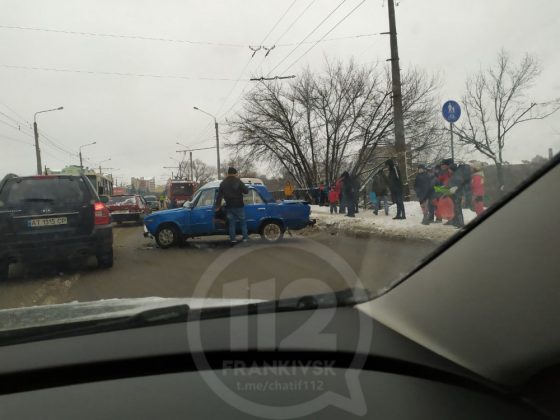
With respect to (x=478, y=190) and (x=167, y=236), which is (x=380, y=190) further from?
(x=478, y=190)

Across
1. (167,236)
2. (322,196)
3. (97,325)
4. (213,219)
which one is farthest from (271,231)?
(322,196)

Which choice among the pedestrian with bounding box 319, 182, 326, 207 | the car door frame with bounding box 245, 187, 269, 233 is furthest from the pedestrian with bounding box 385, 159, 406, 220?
the pedestrian with bounding box 319, 182, 326, 207

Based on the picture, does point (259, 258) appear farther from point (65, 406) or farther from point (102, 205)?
point (65, 406)

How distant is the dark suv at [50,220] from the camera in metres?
7.04

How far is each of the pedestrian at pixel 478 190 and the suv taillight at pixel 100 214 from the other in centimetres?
680

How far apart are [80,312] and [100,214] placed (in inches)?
225

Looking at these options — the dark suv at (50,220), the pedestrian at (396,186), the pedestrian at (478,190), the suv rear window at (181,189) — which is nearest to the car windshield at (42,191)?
the dark suv at (50,220)

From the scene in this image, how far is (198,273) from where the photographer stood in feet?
24.5

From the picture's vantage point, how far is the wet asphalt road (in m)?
4.60

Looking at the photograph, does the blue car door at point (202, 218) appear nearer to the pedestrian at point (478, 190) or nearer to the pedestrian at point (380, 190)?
the pedestrian at point (380, 190)

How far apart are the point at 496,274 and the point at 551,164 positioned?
43cm

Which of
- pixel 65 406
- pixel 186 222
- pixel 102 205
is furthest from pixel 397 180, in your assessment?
pixel 65 406

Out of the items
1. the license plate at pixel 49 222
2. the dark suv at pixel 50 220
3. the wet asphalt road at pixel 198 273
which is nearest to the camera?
the wet asphalt road at pixel 198 273

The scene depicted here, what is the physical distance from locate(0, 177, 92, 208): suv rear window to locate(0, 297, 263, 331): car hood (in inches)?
209
